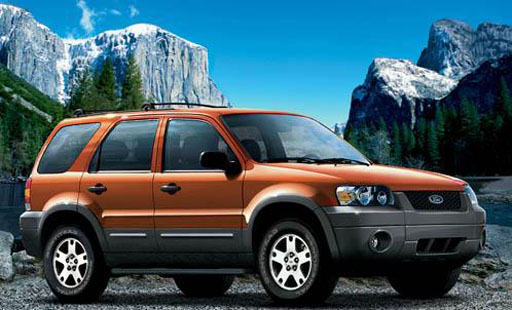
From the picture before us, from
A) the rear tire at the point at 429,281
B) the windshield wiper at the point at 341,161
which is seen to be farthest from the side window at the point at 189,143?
the rear tire at the point at 429,281

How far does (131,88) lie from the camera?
119250mm

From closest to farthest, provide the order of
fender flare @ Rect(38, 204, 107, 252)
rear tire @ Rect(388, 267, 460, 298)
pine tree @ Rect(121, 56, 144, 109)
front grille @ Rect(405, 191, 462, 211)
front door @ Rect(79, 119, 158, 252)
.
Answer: front grille @ Rect(405, 191, 462, 211)
front door @ Rect(79, 119, 158, 252)
rear tire @ Rect(388, 267, 460, 298)
fender flare @ Rect(38, 204, 107, 252)
pine tree @ Rect(121, 56, 144, 109)

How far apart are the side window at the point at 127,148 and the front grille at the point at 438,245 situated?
117 inches

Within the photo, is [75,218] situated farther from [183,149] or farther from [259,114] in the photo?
[259,114]

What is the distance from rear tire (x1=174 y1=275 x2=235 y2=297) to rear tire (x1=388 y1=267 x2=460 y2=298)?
2.22 m

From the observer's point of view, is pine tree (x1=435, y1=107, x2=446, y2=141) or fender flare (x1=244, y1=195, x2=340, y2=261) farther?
pine tree (x1=435, y1=107, x2=446, y2=141)

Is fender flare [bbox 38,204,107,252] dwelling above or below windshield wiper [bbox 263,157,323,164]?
below

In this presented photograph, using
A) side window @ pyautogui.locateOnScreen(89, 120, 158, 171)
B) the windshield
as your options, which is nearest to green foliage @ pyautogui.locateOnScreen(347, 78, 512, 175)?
the windshield

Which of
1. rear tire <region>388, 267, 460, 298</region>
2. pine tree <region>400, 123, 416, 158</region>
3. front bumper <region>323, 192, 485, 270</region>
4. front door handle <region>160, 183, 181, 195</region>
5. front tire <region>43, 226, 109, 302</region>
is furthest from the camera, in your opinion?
pine tree <region>400, 123, 416, 158</region>

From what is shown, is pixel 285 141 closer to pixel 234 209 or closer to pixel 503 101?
pixel 234 209

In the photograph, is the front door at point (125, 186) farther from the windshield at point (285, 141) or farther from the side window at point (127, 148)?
the windshield at point (285, 141)

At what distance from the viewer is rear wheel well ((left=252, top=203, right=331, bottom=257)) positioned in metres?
6.75

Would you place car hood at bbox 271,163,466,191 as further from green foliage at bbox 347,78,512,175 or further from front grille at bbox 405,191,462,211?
green foliage at bbox 347,78,512,175

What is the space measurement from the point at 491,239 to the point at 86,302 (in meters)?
A: 7.71
